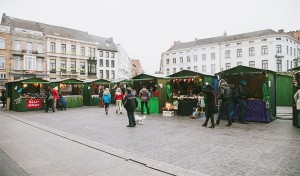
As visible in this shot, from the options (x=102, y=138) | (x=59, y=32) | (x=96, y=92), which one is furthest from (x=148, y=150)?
(x=59, y=32)

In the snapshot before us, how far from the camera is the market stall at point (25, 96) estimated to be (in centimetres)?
1730

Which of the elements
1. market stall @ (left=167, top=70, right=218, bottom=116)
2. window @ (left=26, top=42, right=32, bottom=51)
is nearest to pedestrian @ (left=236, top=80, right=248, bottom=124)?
market stall @ (left=167, top=70, right=218, bottom=116)

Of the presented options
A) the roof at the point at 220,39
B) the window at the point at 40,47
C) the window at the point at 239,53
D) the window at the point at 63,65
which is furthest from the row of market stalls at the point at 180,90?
the roof at the point at 220,39

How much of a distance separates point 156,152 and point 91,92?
17860 mm

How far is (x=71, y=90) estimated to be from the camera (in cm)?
2112

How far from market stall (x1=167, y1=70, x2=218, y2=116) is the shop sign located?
37.5 feet

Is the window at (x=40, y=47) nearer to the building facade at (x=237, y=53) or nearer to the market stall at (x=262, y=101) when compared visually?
the building facade at (x=237, y=53)

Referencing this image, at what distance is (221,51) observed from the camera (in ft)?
150

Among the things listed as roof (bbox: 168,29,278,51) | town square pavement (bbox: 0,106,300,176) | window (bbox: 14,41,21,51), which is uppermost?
roof (bbox: 168,29,278,51)

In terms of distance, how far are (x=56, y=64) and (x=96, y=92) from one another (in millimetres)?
21421

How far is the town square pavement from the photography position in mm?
4516

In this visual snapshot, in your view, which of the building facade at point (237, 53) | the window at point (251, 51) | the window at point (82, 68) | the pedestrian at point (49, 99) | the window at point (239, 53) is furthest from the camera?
the window at point (82, 68)

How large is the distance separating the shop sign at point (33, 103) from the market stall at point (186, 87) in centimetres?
1142

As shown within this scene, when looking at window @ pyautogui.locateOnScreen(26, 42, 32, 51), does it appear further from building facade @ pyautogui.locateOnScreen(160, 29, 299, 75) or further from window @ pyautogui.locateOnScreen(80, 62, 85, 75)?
building facade @ pyautogui.locateOnScreen(160, 29, 299, 75)
